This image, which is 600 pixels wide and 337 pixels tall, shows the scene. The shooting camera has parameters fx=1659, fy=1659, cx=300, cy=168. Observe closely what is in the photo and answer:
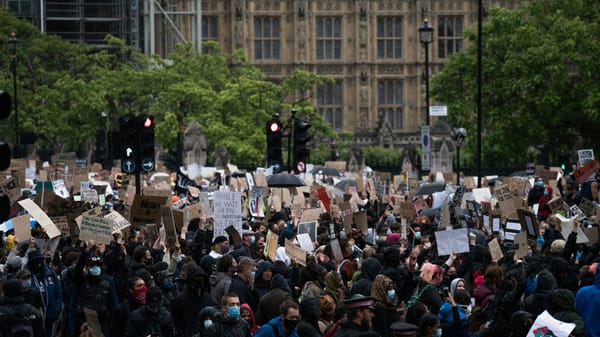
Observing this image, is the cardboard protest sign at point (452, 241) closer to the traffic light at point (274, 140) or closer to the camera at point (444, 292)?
the camera at point (444, 292)

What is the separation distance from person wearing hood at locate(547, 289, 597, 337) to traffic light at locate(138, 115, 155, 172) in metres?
13.7

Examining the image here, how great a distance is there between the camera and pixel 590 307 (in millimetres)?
14086

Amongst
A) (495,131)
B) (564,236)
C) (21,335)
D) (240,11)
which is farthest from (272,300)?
(240,11)

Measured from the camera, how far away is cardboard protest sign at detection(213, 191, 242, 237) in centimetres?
2138

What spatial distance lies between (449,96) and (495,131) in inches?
163

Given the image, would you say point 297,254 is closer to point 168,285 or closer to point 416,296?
point 168,285

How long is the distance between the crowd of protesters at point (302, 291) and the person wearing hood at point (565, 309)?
0.03 ft

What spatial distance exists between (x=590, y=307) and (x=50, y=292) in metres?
5.88

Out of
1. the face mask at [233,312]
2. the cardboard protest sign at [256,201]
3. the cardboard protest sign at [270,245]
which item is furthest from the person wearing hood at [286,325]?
the cardboard protest sign at [256,201]

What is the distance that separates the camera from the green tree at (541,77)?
178 feet

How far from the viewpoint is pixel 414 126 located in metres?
88.8

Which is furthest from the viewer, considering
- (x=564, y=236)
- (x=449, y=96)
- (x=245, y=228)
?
(x=449, y=96)

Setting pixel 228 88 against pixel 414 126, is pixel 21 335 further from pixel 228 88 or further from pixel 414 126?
pixel 414 126

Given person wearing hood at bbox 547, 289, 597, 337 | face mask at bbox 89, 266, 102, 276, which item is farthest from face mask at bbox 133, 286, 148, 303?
person wearing hood at bbox 547, 289, 597, 337
